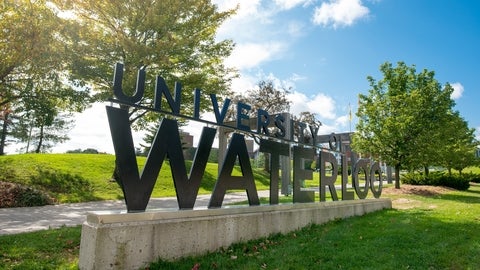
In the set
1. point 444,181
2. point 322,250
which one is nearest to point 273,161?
point 322,250

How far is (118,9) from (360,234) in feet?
40.1

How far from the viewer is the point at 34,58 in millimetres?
10766

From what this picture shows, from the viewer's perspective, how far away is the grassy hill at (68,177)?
13.2 m

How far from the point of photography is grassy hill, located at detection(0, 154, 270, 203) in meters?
13.2

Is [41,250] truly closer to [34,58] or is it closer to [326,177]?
[326,177]

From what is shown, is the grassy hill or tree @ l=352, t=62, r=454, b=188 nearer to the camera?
the grassy hill

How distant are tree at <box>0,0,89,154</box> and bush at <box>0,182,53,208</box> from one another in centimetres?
253

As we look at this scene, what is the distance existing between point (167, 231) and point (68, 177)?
39.6 ft

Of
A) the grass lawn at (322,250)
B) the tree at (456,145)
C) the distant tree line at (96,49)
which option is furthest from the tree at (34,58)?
the tree at (456,145)

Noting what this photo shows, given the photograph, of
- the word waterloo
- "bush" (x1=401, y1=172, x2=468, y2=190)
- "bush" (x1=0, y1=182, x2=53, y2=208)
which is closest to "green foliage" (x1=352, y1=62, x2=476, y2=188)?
"bush" (x1=401, y1=172, x2=468, y2=190)

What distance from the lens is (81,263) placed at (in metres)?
4.38

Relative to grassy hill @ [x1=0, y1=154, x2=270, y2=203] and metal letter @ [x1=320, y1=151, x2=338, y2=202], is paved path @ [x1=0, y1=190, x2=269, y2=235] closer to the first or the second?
grassy hill @ [x1=0, y1=154, x2=270, y2=203]

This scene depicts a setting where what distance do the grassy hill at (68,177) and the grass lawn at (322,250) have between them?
7.02m

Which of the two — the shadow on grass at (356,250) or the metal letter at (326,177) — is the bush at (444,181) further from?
the shadow on grass at (356,250)
